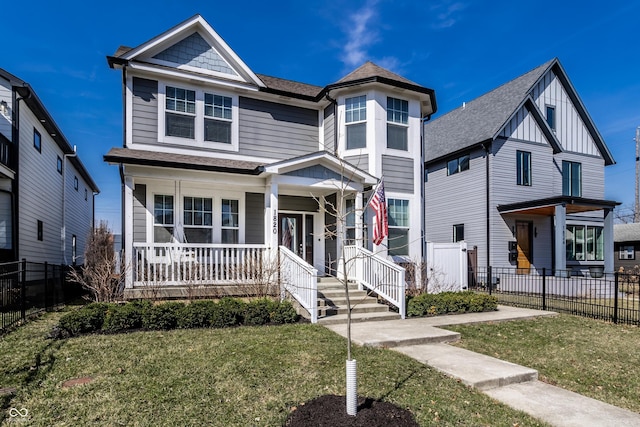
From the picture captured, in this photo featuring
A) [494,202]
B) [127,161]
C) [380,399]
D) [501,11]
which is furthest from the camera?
[494,202]

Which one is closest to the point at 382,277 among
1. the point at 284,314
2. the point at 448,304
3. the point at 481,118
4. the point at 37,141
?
the point at 448,304

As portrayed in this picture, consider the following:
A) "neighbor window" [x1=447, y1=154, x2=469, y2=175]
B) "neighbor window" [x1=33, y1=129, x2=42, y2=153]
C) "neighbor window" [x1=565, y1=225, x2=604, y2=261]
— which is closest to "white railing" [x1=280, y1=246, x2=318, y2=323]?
"neighbor window" [x1=33, y1=129, x2=42, y2=153]

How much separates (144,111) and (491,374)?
9865mm

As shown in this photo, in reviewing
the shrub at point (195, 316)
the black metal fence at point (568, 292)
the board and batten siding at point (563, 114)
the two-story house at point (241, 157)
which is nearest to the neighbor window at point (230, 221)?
the two-story house at point (241, 157)

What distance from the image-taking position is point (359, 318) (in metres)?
8.15

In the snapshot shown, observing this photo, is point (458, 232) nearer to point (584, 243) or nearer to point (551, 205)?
point (551, 205)

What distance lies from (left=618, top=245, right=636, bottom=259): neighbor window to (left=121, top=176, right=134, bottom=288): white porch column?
96.2 feet

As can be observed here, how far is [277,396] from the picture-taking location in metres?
4.08

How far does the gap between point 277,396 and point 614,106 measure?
1095 inches

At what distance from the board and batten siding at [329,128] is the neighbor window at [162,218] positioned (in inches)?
193

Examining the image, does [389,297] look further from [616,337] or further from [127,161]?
[127,161]

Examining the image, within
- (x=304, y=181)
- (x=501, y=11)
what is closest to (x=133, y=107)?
(x=304, y=181)

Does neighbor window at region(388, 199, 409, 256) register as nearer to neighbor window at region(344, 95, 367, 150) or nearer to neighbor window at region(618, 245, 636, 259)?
neighbor window at region(344, 95, 367, 150)

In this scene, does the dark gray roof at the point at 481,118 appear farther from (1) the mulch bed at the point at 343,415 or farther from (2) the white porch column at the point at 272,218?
(1) the mulch bed at the point at 343,415
